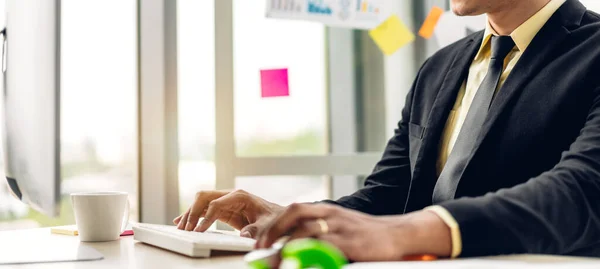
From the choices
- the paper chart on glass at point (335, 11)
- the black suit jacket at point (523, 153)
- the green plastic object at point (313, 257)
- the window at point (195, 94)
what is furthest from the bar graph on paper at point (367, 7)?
the green plastic object at point (313, 257)

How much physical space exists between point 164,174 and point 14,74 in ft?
3.09

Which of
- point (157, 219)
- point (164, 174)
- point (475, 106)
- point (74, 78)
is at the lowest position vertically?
point (157, 219)

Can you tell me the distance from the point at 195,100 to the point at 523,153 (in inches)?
40.2

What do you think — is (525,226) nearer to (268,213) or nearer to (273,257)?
(273,257)

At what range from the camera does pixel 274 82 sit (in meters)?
1.85

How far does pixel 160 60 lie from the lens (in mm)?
1780

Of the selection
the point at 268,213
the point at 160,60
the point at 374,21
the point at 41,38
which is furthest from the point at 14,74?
the point at 374,21

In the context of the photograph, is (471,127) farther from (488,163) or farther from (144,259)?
(144,259)

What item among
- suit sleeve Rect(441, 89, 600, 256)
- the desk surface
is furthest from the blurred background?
suit sleeve Rect(441, 89, 600, 256)

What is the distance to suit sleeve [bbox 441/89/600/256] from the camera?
68cm

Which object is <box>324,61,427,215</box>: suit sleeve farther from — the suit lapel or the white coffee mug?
the white coffee mug

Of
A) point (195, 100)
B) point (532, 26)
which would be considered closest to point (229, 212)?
point (532, 26)

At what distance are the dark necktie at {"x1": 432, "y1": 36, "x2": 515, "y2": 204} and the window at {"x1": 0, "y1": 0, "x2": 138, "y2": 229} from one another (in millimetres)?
985

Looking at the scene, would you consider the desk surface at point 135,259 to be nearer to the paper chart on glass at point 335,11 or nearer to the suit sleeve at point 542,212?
the suit sleeve at point 542,212
